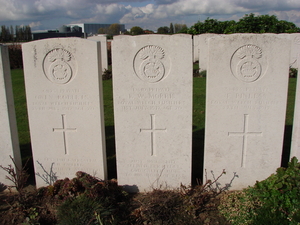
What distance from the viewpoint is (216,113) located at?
379cm

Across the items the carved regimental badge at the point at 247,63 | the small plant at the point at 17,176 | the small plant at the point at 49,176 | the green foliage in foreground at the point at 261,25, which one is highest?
the green foliage in foreground at the point at 261,25

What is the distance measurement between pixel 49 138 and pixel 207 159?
2.34 meters

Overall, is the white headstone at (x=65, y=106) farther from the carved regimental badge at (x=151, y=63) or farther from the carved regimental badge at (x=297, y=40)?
the carved regimental badge at (x=297, y=40)

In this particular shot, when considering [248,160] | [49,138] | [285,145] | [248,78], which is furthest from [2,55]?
[285,145]

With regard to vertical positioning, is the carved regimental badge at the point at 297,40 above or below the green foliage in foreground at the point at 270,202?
above

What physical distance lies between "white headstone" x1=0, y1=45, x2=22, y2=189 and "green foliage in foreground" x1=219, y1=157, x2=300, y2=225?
311cm

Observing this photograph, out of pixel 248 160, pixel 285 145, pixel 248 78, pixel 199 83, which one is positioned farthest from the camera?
pixel 199 83

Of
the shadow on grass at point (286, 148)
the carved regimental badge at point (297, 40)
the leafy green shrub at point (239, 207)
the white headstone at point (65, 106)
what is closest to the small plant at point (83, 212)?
the white headstone at point (65, 106)

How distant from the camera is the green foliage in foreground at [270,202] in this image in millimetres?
3127

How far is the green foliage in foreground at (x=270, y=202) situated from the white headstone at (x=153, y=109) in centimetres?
80

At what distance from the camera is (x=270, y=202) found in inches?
131

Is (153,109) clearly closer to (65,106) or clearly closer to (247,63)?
(65,106)

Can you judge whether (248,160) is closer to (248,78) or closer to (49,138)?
(248,78)

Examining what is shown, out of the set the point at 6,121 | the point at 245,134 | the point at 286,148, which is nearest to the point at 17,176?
the point at 6,121
